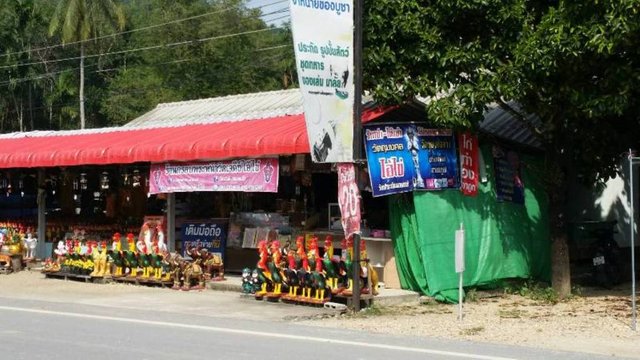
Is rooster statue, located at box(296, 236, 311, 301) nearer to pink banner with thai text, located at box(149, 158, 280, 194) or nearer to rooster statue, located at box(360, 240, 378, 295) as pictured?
rooster statue, located at box(360, 240, 378, 295)

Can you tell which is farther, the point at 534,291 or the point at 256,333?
the point at 534,291

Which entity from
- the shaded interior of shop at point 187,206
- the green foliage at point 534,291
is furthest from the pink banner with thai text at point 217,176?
the green foliage at point 534,291

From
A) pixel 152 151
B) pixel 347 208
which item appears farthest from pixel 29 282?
pixel 347 208

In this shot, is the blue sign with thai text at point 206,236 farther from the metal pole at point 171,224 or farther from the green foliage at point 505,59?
the green foliage at point 505,59

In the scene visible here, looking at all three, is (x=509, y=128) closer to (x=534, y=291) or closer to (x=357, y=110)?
(x=534, y=291)

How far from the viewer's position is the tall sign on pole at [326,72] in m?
14.2

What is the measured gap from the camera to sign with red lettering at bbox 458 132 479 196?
1658 centimetres

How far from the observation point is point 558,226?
16500 mm

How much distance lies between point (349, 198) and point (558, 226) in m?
4.15

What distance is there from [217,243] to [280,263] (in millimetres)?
4099

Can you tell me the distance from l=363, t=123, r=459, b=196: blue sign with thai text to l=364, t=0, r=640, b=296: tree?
2.86 feet

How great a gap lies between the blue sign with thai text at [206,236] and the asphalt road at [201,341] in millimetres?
5860

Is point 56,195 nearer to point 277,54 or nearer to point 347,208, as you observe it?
point 347,208

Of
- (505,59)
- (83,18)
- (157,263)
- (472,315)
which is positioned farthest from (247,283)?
(83,18)
